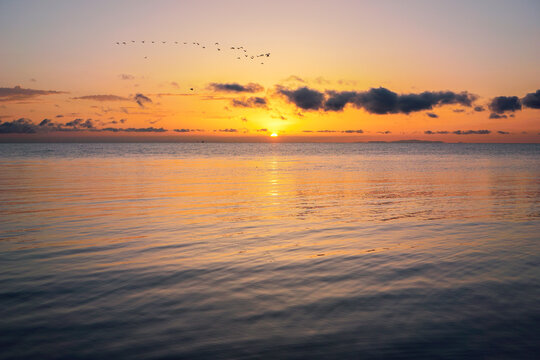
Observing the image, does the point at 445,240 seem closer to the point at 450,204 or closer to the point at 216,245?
the point at 216,245

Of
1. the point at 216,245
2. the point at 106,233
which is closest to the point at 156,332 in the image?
the point at 216,245

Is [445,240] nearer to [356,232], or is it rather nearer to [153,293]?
[356,232]

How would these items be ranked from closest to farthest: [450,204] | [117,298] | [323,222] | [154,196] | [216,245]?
[117,298]
[216,245]
[323,222]
[450,204]
[154,196]

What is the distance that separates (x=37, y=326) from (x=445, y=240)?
12931 millimetres

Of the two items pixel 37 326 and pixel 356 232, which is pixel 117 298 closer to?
pixel 37 326

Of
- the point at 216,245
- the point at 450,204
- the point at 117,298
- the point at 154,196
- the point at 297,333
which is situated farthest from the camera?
the point at 154,196

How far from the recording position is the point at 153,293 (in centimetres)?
957

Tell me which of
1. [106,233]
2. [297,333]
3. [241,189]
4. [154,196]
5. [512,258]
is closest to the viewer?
[297,333]

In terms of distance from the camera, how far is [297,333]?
753cm

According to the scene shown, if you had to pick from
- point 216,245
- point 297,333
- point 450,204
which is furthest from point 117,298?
point 450,204

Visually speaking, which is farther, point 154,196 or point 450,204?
point 154,196

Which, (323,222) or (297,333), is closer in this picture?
(297,333)

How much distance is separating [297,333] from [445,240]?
9510 mm

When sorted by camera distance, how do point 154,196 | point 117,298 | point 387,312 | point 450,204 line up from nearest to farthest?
point 387,312 → point 117,298 → point 450,204 → point 154,196
